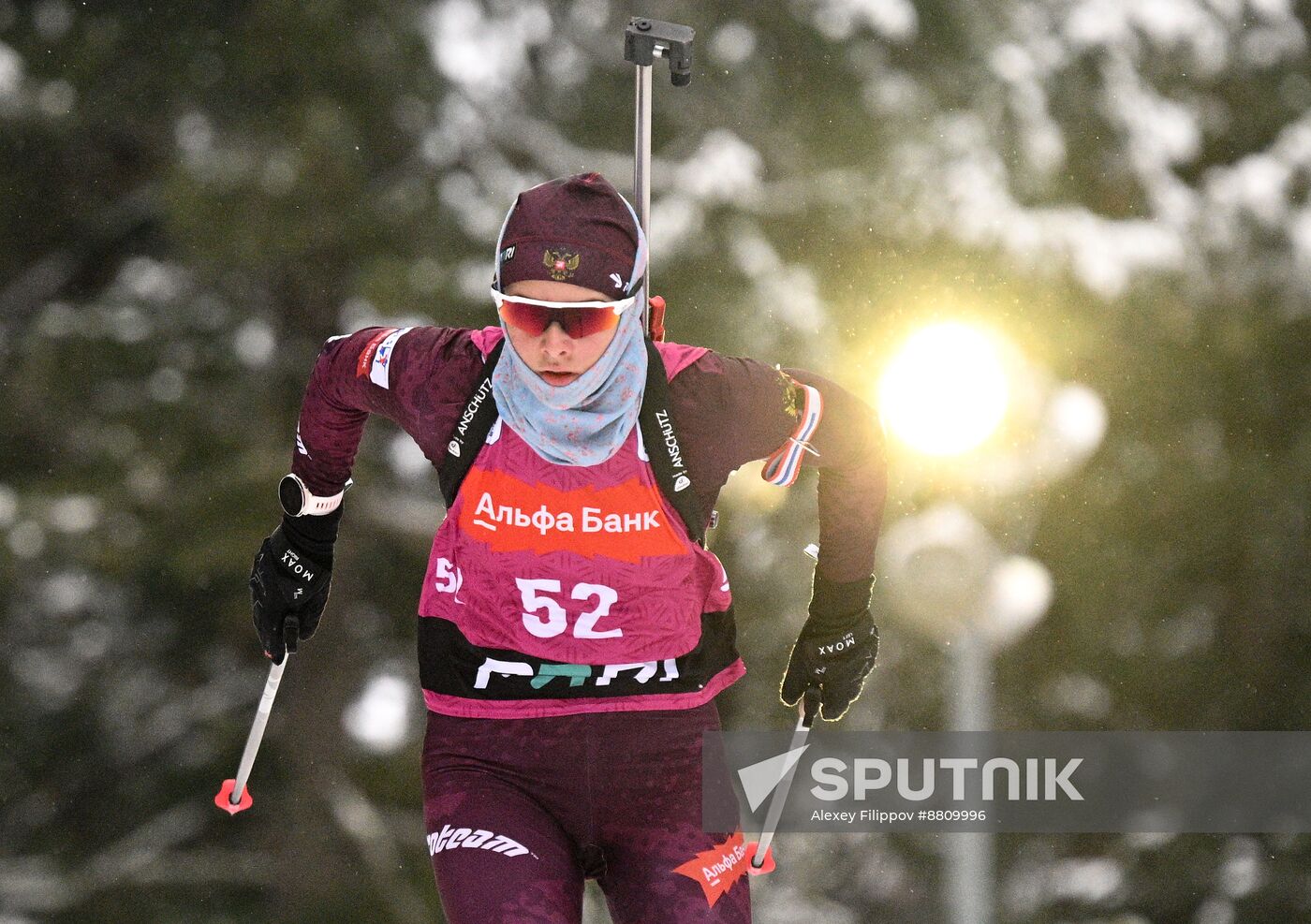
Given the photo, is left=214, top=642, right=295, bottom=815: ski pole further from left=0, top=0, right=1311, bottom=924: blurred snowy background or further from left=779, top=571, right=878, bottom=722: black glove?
left=0, top=0, right=1311, bottom=924: blurred snowy background

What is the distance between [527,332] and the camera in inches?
98.2

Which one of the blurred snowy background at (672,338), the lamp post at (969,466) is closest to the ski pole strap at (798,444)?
the lamp post at (969,466)

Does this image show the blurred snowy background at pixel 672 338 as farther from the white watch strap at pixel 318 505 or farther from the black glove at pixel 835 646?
the black glove at pixel 835 646

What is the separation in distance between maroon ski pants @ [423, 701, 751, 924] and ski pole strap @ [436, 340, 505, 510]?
0.43 metres

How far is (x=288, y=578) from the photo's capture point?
10.1 feet

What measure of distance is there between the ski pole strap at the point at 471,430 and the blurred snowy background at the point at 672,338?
615 centimetres

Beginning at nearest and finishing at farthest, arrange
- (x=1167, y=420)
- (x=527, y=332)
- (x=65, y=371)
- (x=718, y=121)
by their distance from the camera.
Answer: (x=527, y=332) → (x=65, y=371) → (x=718, y=121) → (x=1167, y=420)

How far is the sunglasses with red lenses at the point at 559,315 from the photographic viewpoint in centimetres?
248

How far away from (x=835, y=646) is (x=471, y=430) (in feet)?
3.09

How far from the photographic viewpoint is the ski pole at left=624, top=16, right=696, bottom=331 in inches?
119

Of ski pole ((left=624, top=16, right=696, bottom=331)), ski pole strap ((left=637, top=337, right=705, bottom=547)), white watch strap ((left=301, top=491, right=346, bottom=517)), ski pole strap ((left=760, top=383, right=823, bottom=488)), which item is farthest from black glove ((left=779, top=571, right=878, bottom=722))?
white watch strap ((left=301, top=491, right=346, bottom=517))

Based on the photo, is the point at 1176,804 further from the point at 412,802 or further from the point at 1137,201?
the point at 412,802

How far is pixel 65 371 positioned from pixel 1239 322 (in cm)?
749

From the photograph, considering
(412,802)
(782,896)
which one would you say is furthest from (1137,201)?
(412,802)
